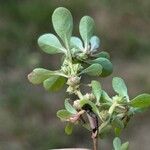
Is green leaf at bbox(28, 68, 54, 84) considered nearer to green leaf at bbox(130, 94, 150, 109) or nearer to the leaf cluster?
the leaf cluster

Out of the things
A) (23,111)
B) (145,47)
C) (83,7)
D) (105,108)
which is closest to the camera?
(105,108)

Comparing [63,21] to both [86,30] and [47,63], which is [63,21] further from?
[47,63]

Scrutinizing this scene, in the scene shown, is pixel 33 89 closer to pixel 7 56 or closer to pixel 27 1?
pixel 7 56

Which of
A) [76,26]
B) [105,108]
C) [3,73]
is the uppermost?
[76,26]

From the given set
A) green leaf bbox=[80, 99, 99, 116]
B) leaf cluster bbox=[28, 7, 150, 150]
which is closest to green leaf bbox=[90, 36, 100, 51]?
leaf cluster bbox=[28, 7, 150, 150]

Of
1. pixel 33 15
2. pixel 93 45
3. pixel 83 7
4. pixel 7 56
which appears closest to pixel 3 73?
pixel 7 56

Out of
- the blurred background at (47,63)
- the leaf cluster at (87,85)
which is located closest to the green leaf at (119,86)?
the leaf cluster at (87,85)
